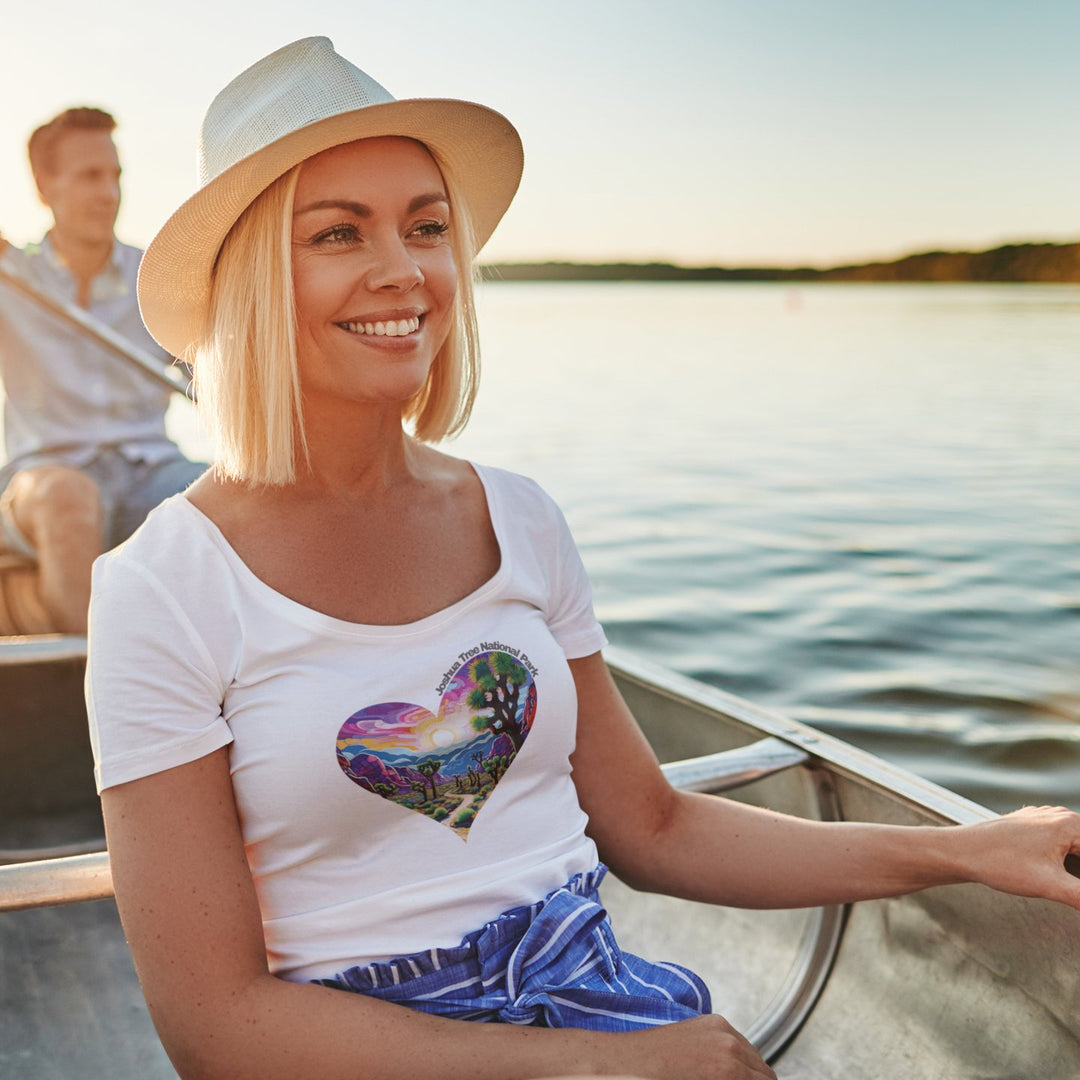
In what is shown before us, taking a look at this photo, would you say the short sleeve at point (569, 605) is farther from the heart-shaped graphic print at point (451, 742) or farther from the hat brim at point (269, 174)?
the hat brim at point (269, 174)

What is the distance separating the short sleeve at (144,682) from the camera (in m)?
1.18

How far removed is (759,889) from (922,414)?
14671 mm

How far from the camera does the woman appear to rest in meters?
1.21

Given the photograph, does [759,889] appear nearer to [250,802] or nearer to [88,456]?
[250,802]

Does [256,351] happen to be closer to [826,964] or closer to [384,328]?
[384,328]

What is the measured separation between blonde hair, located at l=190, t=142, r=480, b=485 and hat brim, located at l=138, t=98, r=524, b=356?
20 mm

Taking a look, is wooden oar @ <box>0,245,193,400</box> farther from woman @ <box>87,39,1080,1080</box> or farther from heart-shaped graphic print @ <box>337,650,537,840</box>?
heart-shaped graphic print @ <box>337,650,537,840</box>

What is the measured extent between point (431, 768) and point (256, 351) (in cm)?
50

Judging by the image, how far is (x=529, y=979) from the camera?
1.32m

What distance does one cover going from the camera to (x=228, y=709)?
1.27 metres

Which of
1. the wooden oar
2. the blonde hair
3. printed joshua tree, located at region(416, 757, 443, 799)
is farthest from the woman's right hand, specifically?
the wooden oar

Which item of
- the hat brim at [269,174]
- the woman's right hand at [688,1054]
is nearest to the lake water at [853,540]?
the hat brim at [269,174]

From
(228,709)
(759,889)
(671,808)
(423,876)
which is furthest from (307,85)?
(759,889)

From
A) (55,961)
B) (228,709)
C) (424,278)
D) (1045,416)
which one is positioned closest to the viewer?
(228,709)
